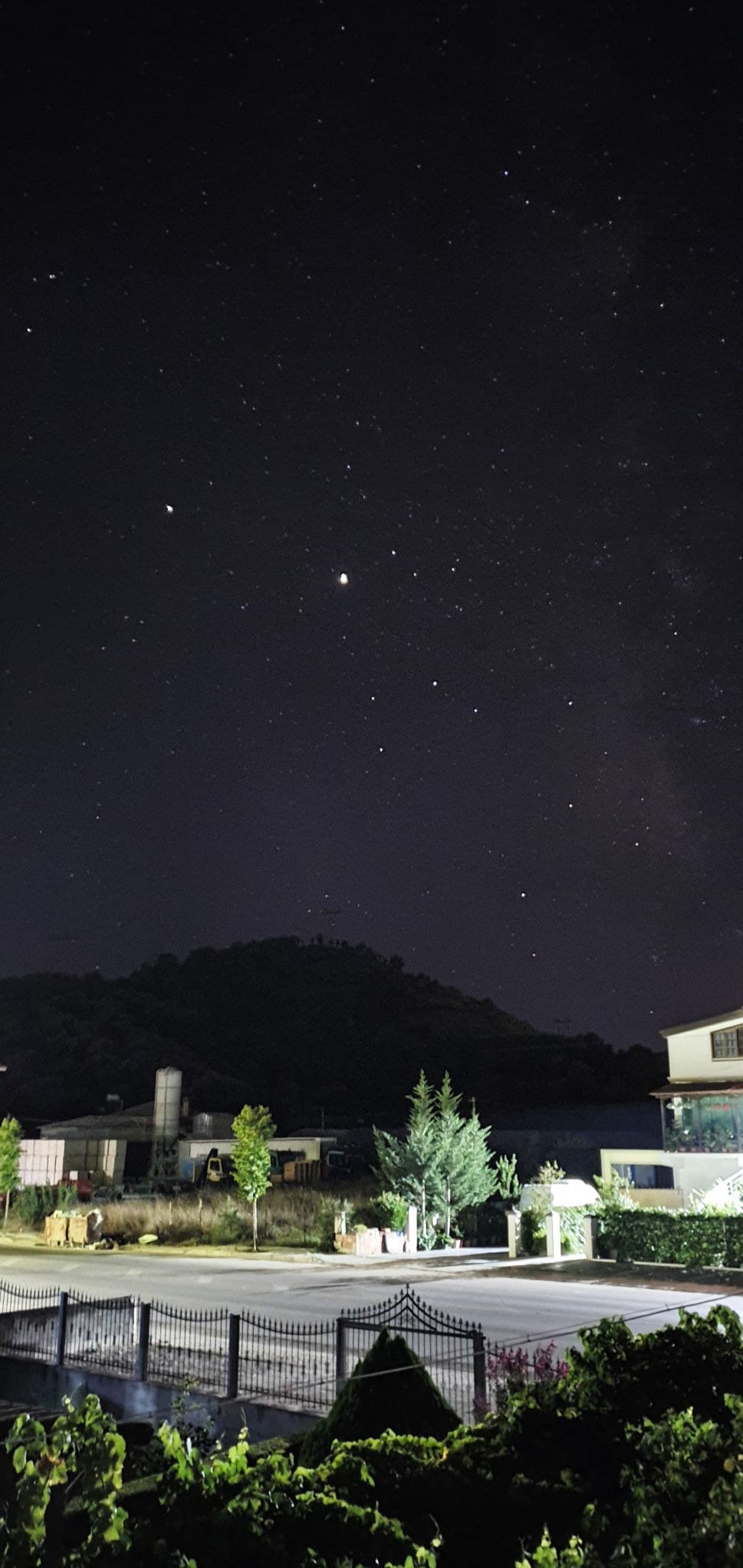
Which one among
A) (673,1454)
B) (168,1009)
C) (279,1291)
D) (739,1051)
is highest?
(168,1009)

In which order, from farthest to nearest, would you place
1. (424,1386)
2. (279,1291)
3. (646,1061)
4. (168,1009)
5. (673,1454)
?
(168,1009), (646,1061), (279,1291), (424,1386), (673,1454)

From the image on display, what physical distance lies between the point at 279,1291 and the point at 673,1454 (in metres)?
19.8

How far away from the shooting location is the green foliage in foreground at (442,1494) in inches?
143

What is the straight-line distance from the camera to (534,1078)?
87.2 m

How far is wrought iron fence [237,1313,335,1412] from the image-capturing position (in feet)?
43.3

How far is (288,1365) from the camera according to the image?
582 inches

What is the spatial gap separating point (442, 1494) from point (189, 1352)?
1196cm

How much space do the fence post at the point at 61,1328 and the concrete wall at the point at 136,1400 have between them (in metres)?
0.16

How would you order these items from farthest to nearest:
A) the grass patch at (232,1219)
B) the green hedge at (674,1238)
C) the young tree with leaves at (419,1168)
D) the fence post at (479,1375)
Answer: the young tree with leaves at (419,1168), the grass patch at (232,1219), the green hedge at (674,1238), the fence post at (479,1375)

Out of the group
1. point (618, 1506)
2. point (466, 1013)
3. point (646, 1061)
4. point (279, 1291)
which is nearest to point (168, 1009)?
point (466, 1013)

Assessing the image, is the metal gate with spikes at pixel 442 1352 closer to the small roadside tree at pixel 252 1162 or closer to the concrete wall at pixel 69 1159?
the small roadside tree at pixel 252 1162

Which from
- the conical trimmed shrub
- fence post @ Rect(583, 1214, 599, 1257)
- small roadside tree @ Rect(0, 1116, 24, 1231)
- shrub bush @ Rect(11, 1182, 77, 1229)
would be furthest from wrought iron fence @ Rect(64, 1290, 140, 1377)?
small roadside tree @ Rect(0, 1116, 24, 1231)

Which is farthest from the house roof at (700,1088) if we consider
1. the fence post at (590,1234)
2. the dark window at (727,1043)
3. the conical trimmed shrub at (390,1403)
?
the conical trimmed shrub at (390,1403)

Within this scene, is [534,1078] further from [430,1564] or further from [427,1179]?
[430,1564]
